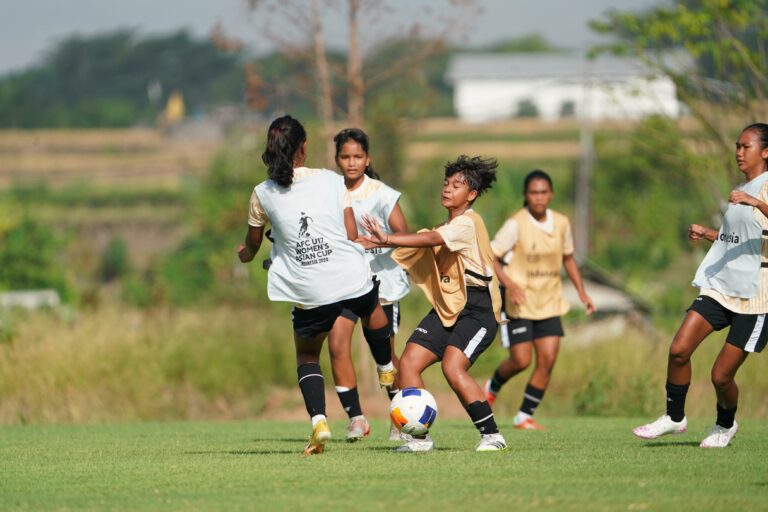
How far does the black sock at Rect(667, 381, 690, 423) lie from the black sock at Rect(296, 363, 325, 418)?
2.38 meters

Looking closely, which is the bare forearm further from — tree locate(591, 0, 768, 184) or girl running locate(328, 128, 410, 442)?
tree locate(591, 0, 768, 184)

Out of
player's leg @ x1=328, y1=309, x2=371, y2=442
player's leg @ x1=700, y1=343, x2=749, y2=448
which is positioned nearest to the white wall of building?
player's leg @ x1=328, y1=309, x2=371, y2=442

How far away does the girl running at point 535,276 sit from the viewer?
1209cm

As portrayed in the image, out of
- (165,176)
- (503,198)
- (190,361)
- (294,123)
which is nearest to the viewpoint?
(294,123)

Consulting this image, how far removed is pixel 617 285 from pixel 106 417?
10211mm

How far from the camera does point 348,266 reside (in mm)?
8422

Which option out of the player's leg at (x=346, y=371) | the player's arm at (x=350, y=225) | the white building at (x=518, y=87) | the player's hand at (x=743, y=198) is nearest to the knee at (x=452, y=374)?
the player's arm at (x=350, y=225)

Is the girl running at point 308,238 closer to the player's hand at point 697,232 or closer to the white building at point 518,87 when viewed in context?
the player's hand at point 697,232

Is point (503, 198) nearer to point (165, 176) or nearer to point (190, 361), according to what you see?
point (190, 361)

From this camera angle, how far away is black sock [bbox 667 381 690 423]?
9.11 metres

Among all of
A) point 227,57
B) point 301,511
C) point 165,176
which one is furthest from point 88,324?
point 227,57

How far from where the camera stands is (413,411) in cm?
840

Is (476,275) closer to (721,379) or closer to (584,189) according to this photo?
(721,379)

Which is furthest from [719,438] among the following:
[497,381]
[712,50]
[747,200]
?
[712,50]
